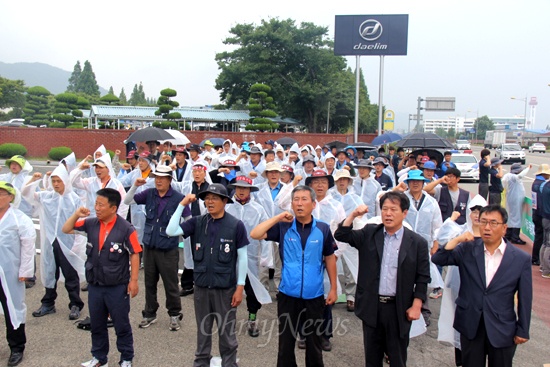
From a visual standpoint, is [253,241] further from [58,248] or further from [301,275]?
[58,248]

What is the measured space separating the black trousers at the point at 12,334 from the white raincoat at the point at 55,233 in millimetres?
1039

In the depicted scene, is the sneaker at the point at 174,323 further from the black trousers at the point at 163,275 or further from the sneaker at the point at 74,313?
the sneaker at the point at 74,313

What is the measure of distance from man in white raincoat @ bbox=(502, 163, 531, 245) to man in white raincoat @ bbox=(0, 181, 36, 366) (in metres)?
9.04

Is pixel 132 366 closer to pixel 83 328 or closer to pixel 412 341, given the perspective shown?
pixel 83 328

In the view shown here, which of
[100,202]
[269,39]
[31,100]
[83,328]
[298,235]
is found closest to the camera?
[298,235]

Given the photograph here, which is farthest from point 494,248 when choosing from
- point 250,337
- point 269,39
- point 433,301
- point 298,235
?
point 269,39

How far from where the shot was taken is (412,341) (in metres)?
5.02

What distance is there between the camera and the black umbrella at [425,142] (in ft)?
37.1

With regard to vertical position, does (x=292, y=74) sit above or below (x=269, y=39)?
below

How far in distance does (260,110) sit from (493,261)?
1166 inches

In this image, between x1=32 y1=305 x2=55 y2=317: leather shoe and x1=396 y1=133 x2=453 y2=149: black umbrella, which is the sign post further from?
x1=32 y1=305 x2=55 y2=317: leather shoe

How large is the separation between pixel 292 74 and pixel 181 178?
31.1 metres

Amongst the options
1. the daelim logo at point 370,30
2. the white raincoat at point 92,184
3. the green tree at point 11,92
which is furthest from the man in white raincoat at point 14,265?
the green tree at point 11,92

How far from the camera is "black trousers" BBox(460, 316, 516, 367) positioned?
130 inches
